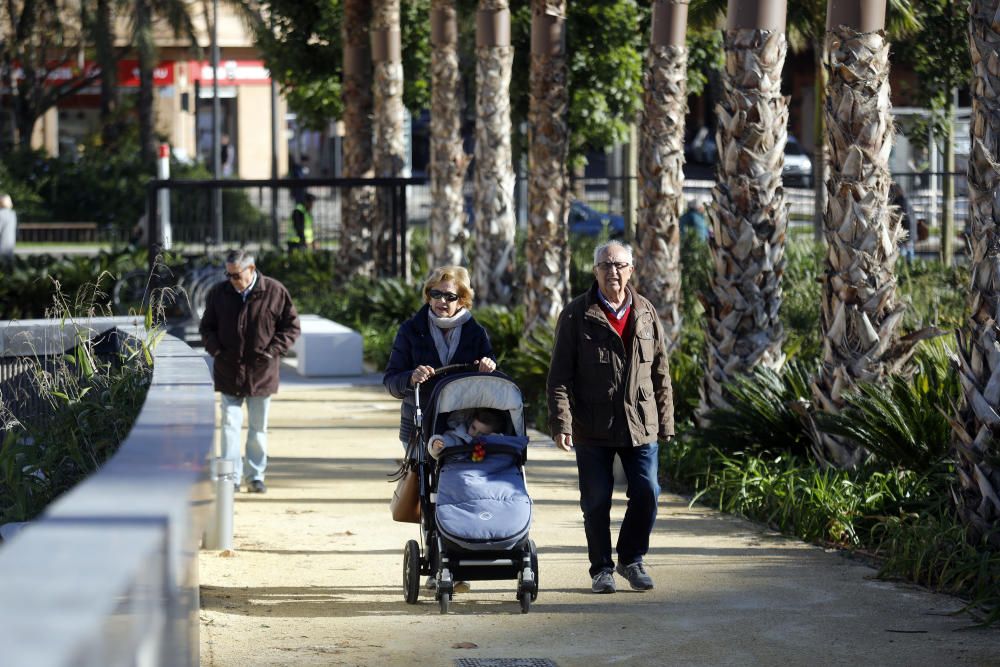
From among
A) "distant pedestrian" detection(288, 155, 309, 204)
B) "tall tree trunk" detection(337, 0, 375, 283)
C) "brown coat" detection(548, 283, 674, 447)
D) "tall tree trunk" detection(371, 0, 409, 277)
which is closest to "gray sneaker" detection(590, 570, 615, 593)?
"brown coat" detection(548, 283, 674, 447)

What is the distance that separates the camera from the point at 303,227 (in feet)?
79.7

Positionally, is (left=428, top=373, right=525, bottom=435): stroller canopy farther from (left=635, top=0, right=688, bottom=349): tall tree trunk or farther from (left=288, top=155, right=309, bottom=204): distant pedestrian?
(left=288, top=155, right=309, bottom=204): distant pedestrian

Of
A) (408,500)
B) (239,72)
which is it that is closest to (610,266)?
(408,500)

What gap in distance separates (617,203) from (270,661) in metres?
29.3

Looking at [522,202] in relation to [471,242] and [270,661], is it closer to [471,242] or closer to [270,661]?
[471,242]

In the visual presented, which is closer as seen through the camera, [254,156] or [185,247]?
[185,247]

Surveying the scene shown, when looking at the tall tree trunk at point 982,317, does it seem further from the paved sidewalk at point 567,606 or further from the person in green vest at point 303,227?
the person in green vest at point 303,227

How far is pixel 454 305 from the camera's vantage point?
24.6 ft

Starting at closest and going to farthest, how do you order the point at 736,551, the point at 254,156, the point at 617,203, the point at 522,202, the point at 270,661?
the point at 270,661
the point at 736,551
the point at 522,202
the point at 617,203
the point at 254,156

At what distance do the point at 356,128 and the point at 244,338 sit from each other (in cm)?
1320

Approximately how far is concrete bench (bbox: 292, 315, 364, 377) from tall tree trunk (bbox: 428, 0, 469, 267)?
2.87m

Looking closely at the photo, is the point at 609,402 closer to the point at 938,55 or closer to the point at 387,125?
the point at 938,55

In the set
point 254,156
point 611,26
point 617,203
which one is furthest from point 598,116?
point 254,156

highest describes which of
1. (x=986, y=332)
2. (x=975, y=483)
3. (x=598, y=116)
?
(x=598, y=116)
